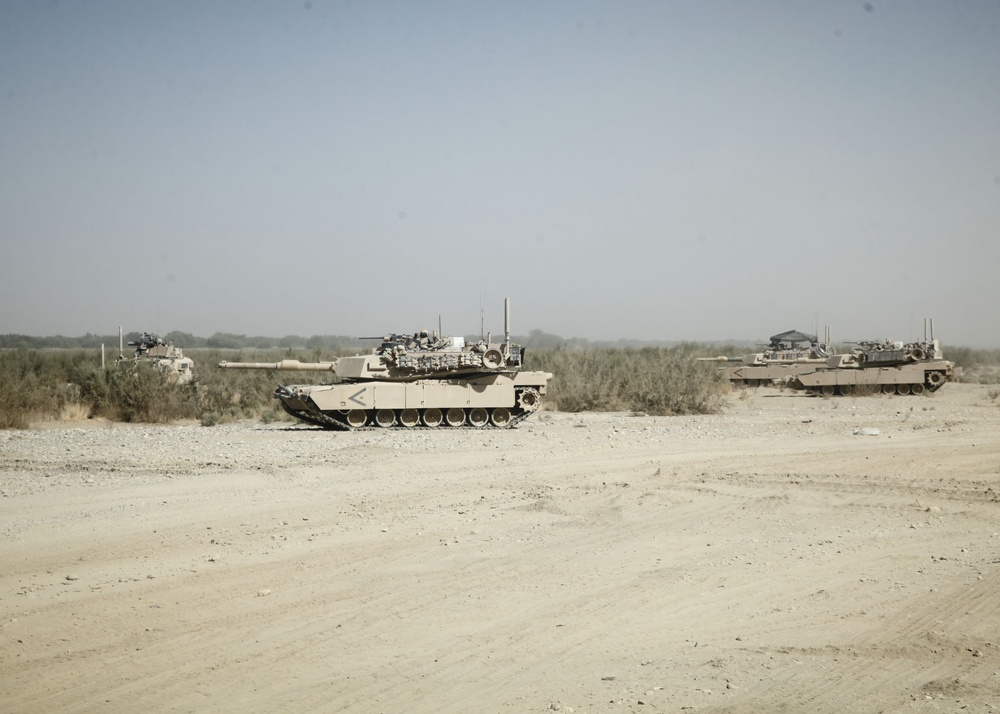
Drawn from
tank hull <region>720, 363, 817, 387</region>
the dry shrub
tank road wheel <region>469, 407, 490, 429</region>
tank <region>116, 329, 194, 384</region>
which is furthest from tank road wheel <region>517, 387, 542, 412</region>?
tank hull <region>720, 363, 817, 387</region>

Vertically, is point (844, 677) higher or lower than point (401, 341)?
lower

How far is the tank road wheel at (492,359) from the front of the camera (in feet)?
68.6

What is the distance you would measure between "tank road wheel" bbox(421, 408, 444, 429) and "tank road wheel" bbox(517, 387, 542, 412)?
6.37 ft

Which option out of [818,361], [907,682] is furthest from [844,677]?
[818,361]

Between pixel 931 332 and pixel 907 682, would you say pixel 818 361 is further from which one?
pixel 907 682

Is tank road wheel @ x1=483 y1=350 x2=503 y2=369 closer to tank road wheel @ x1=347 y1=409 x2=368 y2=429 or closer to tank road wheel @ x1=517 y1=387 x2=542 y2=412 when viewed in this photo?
tank road wheel @ x1=517 y1=387 x2=542 y2=412

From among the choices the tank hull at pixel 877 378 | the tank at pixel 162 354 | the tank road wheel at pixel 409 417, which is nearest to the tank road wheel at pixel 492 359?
the tank road wheel at pixel 409 417

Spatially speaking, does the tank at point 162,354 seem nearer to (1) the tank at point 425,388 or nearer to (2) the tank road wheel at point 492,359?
(1) the tank at point 425,388

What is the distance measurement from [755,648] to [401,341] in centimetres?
1580

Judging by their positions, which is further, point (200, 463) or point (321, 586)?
point (200, 463)

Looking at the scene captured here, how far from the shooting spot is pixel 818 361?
Answer: 3675 cm

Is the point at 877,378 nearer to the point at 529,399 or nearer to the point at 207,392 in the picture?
the point at 529,399

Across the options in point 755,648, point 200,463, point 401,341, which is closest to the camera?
point 755,648

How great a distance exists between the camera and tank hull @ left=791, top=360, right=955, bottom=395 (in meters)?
33.6
